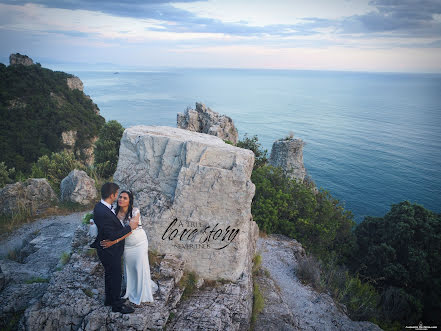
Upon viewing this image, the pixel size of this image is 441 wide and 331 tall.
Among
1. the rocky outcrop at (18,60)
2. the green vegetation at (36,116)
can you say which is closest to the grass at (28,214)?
the green vegetation at (36,116)

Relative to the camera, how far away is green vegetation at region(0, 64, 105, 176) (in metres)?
37.1

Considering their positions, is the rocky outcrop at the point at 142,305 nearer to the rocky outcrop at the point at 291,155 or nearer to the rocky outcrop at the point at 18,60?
the rocky outcrop at the point at 291,155

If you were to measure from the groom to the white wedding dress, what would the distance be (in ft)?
0.77

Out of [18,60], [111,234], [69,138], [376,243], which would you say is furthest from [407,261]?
[18,60]

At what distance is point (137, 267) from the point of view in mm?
5992

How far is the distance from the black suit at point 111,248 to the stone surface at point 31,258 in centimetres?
229

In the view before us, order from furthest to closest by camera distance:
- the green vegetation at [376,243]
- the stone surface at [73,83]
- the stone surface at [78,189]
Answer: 1. the stone surface at [73,83]
2. the green vegetation at [376,243]
3. the stone surface at [78,189]

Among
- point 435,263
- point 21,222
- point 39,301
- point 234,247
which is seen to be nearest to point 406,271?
point 435,263

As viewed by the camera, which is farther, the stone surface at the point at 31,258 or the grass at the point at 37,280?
the grass at the point at 37,280

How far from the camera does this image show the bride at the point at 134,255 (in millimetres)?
5688

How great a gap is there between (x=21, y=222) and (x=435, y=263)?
24.7 metres

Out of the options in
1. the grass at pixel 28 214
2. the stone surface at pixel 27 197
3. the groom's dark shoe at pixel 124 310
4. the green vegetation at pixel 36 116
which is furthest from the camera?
the green vegetation at pixel 36 116

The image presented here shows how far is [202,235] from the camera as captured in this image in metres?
8.02

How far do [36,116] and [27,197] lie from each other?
118 feet
